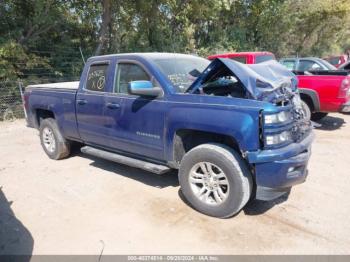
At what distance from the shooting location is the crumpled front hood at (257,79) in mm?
3439

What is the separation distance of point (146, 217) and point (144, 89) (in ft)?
5.14

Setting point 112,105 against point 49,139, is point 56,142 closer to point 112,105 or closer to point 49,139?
point 49,139

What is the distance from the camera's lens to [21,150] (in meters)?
6.77

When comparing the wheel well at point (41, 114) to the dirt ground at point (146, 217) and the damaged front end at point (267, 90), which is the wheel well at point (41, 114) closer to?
the dirt ground at point (146, 217)

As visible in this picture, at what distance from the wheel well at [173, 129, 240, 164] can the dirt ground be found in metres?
0.68

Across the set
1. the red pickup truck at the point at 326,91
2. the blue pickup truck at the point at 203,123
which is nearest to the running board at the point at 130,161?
the blue pickup truck at the point at 203,123

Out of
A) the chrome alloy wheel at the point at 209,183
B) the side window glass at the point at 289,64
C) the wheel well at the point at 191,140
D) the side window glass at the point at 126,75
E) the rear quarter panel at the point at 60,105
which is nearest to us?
the chrome alloy wheel at the point at 209,183

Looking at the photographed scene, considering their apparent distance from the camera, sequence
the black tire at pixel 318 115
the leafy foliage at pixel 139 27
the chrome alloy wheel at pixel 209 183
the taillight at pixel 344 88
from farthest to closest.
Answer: the leafy foliage at pixel 139 27, the black tire at pixel 318 115, the taillight at pixel 344 88, the chrome alloy wheel at pixel 209 183

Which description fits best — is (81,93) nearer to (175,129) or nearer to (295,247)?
(175,129)

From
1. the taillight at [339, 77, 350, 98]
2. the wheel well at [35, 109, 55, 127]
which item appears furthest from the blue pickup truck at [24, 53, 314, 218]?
the taillight at [339, 77, 350, 98]

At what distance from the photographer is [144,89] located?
3.85 m

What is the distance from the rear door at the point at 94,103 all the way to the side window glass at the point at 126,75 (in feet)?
0.49

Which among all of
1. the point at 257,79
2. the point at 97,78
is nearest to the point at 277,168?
the point at 257,79

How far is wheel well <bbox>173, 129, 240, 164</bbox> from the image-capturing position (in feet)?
12.2
